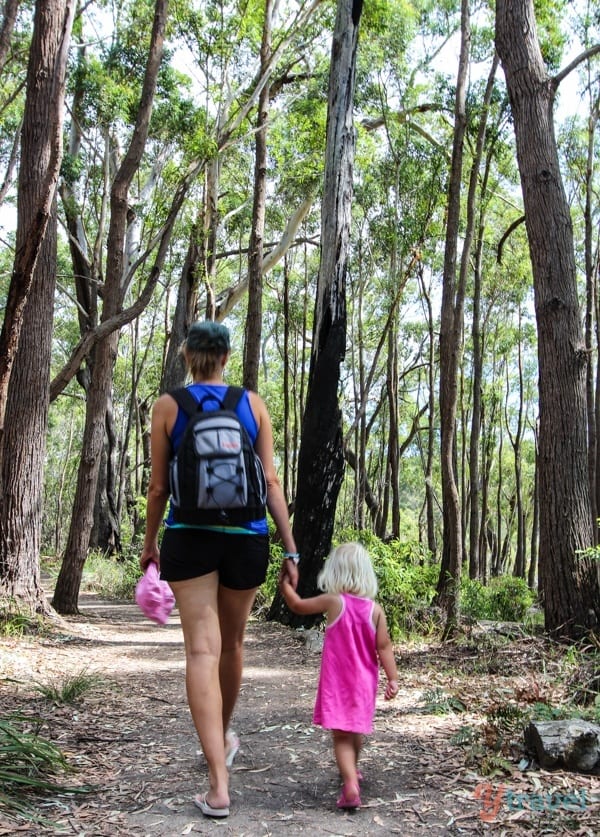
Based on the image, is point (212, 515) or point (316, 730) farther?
point (316, 730)

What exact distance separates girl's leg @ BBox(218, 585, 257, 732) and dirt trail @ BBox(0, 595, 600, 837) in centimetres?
43

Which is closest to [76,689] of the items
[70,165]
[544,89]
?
[544,89]

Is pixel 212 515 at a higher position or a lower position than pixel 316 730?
higher

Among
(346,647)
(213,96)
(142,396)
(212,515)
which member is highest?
(213,96)

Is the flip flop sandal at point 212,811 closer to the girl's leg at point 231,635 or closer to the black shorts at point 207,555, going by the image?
the girl's leg at point 231,635

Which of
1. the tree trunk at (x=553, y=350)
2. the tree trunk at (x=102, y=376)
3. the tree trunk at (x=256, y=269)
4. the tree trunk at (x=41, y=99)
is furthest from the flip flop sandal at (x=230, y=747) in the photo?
the tree trunk at (x=256, y=269)

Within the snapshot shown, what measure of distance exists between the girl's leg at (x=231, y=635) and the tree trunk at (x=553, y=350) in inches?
160

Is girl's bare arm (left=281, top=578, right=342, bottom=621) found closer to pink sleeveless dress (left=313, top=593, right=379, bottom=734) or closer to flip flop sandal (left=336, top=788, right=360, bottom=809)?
pink sleeveless dress (left=313, top=593, right=379, bottom=734)

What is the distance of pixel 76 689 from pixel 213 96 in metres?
14.4

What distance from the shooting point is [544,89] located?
24.2ft

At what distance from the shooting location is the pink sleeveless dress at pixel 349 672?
10.5 feet

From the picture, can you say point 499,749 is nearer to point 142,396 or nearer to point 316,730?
point 316,730

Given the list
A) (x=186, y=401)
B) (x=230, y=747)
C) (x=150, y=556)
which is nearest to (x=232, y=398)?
(x=186, y=401)

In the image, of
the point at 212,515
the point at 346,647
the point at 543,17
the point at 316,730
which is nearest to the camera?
the point at 212,515
